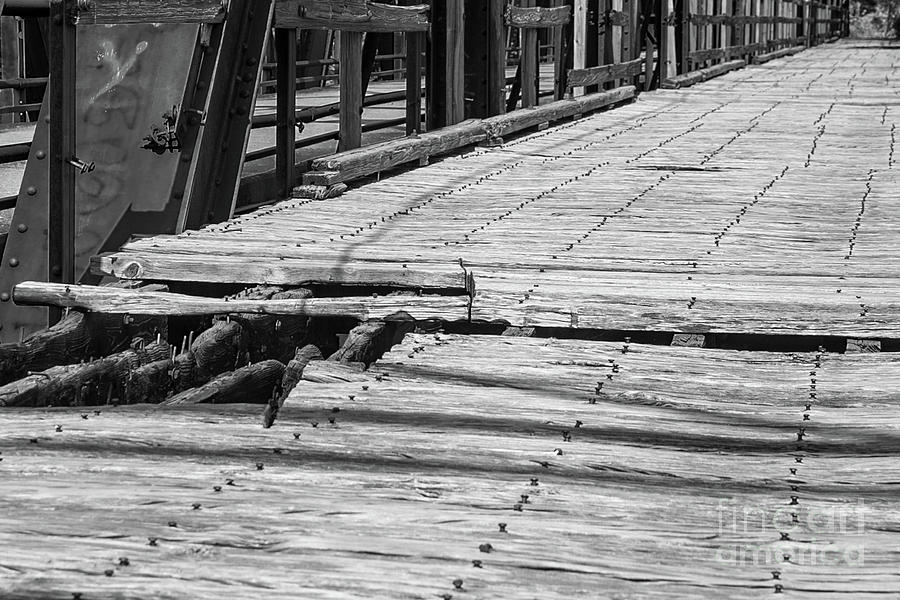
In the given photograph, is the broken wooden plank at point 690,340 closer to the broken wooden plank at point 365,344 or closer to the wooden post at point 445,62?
the broken wooden plank at point 365,344

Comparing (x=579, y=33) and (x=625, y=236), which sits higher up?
(x=579, y=33)

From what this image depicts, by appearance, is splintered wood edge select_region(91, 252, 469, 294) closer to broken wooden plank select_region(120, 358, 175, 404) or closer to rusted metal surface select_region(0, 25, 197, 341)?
rusted metal surface select_region(0, 25, 197, 341)

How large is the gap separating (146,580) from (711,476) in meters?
1.42

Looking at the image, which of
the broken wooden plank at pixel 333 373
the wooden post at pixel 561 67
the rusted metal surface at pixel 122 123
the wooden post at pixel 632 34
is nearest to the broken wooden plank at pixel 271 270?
the rusted metal surface at pixel 122 123

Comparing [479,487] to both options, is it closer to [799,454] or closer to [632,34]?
[799,454]

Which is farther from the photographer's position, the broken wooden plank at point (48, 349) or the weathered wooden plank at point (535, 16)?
the weathered wooden plank at point (535, 16)

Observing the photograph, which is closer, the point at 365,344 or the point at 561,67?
the point at 365,344

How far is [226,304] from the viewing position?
4695 mm

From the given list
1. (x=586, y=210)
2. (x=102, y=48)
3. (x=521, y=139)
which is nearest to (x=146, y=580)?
(x=102, y=48)

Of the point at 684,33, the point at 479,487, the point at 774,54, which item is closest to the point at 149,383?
the point at 479,487

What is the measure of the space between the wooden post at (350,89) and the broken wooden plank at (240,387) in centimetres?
413

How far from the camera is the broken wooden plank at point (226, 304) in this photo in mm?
4738

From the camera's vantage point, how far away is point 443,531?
2.86 m

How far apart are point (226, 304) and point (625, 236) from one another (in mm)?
2510
